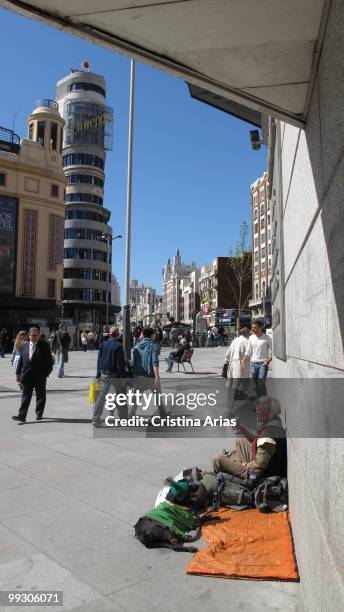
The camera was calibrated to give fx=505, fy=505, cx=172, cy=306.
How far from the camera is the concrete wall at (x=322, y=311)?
199 cm

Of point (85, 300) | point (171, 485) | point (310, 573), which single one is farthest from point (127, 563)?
point (85, 300)

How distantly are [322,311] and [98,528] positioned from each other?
2796 mm

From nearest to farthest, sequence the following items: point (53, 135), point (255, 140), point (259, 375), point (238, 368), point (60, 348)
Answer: point (238, 368) < point (259, 375) < point (255, 140) < point (60, 348) < point (53, 135)

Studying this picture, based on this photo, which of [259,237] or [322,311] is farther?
[259,237]

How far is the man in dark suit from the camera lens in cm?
885

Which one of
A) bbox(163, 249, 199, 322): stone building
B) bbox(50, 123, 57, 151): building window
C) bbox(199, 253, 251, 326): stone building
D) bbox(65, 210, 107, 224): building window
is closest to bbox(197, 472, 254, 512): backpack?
bbox(50, 123, 57, 151): building window

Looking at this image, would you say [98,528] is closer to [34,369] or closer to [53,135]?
[34,369]

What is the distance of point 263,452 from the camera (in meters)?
4.65

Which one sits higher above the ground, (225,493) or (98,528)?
(225,493)

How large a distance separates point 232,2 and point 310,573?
9.12ft

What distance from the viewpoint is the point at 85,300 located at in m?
76.6

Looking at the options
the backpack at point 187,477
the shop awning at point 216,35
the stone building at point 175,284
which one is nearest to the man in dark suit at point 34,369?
the backpack at point 187,477

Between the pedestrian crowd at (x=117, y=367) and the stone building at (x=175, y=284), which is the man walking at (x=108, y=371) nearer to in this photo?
the pedestrian crowd at (x=117, y=367)

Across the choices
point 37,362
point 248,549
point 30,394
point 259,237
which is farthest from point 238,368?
point 259,237
